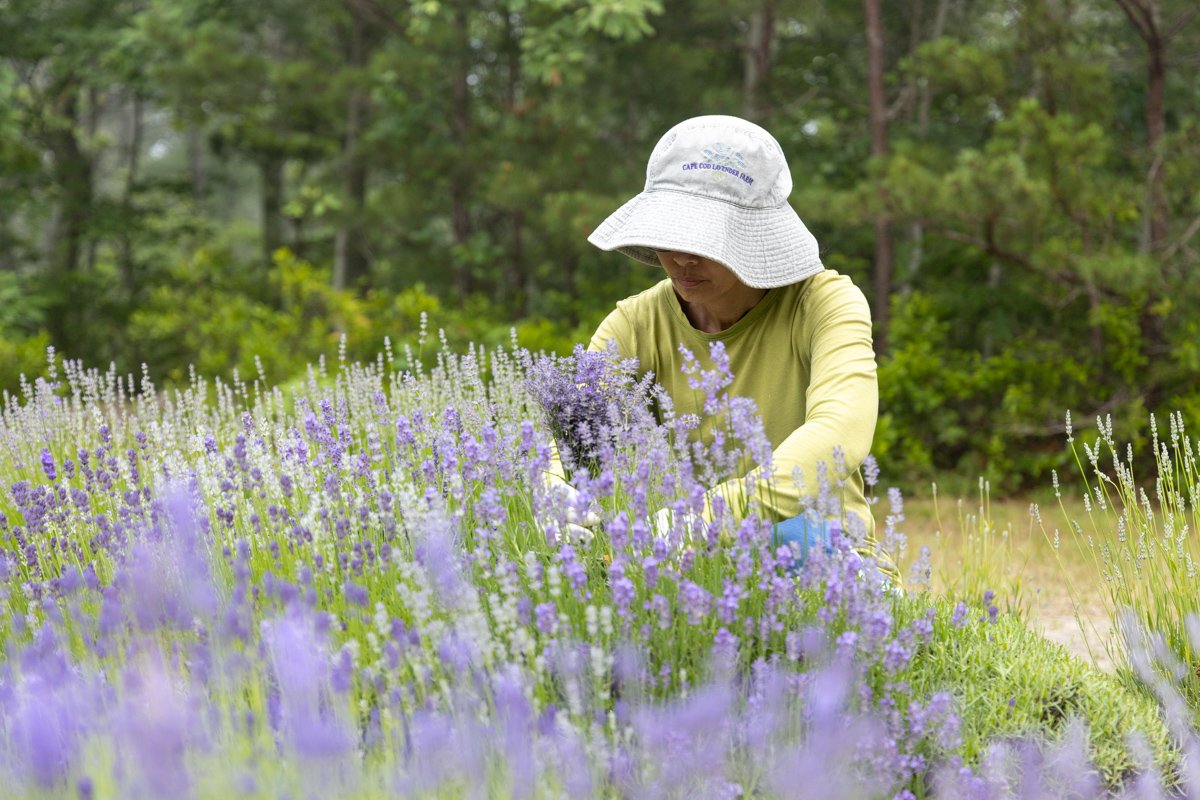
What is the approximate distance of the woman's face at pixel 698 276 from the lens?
2.72 m

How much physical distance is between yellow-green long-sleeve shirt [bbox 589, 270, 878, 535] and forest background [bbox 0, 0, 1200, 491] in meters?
2.78

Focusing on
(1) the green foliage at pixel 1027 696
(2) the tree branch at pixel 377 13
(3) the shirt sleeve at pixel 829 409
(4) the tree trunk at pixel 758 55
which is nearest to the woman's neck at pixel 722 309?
(3) the shirt sleeve at pixel 829 409

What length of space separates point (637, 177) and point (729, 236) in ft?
20.7

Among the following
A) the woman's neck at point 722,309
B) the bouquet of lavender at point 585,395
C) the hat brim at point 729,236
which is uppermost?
the hat brim at point 729,236

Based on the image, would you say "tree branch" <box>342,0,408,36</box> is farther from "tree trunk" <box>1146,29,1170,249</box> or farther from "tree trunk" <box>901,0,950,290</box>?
"tree trunk" <box>1146,29,1170,249</box>

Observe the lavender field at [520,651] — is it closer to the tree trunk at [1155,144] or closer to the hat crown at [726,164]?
the hat crown at [726,164]

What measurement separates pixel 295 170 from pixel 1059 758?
1423 cm

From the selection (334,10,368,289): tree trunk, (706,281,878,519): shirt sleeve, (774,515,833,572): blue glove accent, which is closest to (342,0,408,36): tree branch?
(334,10,368,289): tree trunk

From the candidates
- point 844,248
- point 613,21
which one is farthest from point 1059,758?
point 844,248

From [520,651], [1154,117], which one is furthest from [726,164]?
[1154,117]

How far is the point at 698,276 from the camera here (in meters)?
2.77

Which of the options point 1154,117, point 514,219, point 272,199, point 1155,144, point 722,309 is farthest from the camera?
point 272,199

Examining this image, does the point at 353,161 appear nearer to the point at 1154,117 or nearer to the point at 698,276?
the point at 1154,117

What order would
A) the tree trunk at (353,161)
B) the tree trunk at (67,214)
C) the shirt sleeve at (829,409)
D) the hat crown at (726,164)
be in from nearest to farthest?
the shirt sleeve at (829,409) → the hat crown at (726,164) → the tree trunk at (353,161) → the tree trunk at (67,214)
